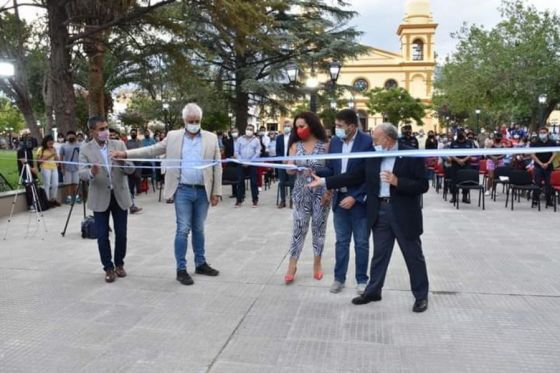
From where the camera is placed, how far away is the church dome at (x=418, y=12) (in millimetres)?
Answer: 82125

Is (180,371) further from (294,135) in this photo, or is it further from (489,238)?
(489,238)

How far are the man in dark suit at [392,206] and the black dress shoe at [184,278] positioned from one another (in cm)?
177

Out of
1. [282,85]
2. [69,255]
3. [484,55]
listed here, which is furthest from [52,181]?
[484,55]

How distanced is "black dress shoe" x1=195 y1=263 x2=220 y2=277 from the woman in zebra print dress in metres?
0.89

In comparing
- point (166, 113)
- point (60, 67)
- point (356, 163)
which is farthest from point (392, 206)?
point (166, 113)

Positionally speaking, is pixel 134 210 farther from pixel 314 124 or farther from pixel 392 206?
pixel 392 206

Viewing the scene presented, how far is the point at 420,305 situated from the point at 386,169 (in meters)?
1.26

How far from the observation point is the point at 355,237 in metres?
5.25

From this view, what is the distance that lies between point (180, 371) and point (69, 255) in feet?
13.3

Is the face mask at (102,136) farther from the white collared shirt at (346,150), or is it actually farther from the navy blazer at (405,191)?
the navy blazer at (405,191)

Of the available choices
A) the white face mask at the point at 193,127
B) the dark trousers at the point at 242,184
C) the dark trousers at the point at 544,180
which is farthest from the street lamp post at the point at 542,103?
the white face mask at the point at 193,127

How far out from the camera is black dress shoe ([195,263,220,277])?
5980 millimetres

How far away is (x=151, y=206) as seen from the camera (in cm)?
1200

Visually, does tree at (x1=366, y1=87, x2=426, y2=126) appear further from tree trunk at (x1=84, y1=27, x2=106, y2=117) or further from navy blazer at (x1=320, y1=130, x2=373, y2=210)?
navy blazer at (x1=320, y1=130, x2=373, y2=210)
